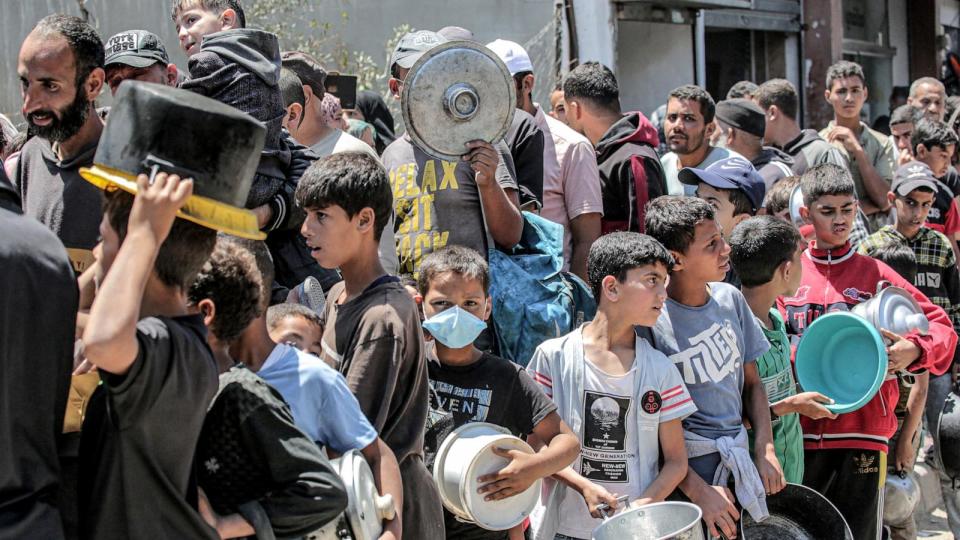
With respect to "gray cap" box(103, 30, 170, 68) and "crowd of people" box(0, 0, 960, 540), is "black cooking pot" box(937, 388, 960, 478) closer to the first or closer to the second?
"crowd of people" box(0, 0, 960, 540)

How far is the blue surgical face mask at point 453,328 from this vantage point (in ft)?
12.4

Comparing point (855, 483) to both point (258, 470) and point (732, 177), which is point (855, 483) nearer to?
point (732, 177)

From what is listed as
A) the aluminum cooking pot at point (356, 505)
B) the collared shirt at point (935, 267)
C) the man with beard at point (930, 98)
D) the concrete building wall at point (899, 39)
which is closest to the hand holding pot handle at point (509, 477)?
the aluminum cooking pot at point (356, 505)

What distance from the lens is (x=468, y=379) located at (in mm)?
3887

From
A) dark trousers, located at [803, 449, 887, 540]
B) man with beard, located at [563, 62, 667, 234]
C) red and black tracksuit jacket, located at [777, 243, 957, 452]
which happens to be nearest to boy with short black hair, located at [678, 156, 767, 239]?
man with beard, located at [563, 62, 667, 234]

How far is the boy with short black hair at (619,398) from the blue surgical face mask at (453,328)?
45 cm

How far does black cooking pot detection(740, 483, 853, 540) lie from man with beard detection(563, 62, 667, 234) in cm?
150

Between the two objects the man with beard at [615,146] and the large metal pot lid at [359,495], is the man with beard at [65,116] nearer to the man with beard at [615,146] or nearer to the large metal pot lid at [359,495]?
the large metal pot lid at [359,495]

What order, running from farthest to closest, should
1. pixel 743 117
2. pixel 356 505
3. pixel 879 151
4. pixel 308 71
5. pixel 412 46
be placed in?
pixel 879 151, pixel 743 117, pixel 308 71, pixel 412 46, pixel 356 505

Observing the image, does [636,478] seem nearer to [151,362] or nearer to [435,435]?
[435,435]

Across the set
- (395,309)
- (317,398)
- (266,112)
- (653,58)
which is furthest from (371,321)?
(653,58)

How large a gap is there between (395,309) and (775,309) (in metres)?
2.39

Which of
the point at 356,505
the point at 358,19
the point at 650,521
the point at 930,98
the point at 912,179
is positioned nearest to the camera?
the point at 356,505

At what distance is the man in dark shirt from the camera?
2225mm
